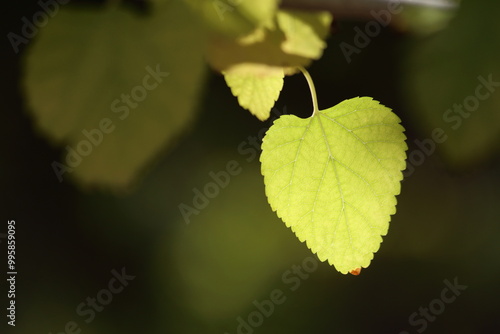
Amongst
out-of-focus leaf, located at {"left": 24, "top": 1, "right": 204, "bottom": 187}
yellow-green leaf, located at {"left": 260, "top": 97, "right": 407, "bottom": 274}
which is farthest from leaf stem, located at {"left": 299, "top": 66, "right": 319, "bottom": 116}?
out-of-focus leaf, located at {"left": 24, "top": 1, "right": 204, "bottom": 187}

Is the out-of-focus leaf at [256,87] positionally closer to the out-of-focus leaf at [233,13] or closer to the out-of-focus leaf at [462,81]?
the out-of-focus leaf at [233,13]

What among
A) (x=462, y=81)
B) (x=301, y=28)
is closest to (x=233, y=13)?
(x=301, y=28)

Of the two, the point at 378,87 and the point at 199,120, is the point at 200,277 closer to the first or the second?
the point at 199,120

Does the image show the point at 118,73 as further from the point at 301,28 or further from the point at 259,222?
the point at 259,222

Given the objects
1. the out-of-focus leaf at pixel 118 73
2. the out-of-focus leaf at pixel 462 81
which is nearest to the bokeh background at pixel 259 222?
the out-of-focus leaf at pixel 462 81

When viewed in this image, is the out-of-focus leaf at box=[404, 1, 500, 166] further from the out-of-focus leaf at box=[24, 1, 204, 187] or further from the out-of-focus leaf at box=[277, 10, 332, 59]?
the out-of-focus leaf at box=[24, 1, 204, 187]

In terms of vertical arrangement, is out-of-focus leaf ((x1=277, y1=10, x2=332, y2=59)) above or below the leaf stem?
above

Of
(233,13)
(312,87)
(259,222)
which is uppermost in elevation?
(233,13)

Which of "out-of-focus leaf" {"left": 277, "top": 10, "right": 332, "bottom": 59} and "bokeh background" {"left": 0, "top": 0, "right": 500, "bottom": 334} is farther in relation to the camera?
"bokeh background" {"left": 0, "top": 0, "right": 500, "bottom": 334}

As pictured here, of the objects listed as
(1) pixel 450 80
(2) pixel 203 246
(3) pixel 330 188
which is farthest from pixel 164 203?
(1) pixel 450 80
